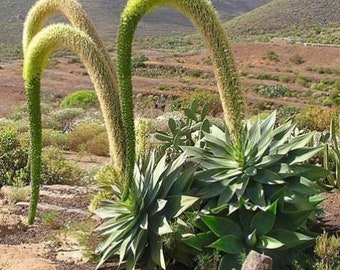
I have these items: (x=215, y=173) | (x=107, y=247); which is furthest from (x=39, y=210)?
(x=215, y=173)

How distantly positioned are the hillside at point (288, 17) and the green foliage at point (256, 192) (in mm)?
67992

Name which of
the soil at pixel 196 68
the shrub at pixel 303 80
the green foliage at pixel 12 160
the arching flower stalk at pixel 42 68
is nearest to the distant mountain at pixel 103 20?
the soil at pixel 196 68

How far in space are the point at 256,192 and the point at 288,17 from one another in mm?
73579

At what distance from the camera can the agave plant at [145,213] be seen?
4766mm

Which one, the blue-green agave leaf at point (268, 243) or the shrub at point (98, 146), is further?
the shrub at point (98, 146)

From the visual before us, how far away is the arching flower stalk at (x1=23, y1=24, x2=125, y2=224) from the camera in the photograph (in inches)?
174

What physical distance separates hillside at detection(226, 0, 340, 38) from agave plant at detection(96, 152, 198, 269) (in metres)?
68.0

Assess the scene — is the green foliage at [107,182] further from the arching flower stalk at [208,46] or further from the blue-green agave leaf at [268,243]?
the blue-green agave leaf at [268,243]

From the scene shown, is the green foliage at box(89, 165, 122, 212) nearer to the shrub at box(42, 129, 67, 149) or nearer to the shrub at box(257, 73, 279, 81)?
the shrub at box(42, 129, 67, 149)

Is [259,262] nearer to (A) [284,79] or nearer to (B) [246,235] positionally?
(B) [246,235]

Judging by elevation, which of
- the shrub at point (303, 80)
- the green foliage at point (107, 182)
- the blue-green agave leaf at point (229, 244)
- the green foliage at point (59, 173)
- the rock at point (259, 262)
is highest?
the green foliage at point (107, 182)

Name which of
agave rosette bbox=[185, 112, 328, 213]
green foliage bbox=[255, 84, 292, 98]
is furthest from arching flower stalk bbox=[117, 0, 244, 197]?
green foliage bbox=[255, 84, 292, 98]

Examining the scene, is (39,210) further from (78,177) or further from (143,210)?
(143,210)

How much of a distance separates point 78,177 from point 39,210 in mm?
2186
